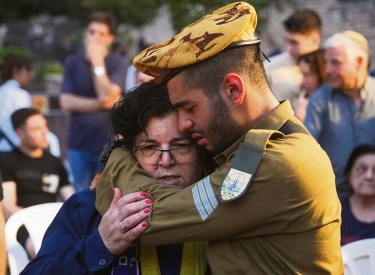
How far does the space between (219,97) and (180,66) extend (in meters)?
0.17

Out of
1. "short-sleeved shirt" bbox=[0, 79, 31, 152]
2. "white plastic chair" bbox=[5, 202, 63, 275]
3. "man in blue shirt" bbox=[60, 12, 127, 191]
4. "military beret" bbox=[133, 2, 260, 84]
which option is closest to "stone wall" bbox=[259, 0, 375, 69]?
"short-sleeved shirt" bbox=[0, 79, 31, 152]

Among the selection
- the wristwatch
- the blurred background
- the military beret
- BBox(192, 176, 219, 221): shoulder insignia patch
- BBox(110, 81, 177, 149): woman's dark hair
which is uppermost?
Answer: the blurred background

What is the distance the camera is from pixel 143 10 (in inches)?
1198

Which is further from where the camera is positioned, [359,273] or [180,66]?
[359,273]

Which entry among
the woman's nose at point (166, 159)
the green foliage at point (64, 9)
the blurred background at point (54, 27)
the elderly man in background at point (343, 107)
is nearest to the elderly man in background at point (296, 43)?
the elderly man in background at point (343, 107)

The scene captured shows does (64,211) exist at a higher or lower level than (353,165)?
higher

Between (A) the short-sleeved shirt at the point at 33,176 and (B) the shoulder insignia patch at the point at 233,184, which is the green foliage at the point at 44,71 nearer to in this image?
(A) the short-sleeved shirt at the point at 33,176

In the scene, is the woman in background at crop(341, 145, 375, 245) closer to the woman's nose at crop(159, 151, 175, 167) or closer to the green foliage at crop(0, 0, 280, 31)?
the woman's nose at crop(159, 151, 175, 167)

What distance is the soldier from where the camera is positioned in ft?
7.72

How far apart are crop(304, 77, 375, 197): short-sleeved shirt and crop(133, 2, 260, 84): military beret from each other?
3077 mm

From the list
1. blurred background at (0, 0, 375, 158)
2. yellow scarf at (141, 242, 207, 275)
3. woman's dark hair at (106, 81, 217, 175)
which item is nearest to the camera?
yellow scarf at (141, 242, 207, 275)

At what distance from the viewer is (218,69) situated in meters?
2.46

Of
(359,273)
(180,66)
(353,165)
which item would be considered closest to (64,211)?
(180,66)

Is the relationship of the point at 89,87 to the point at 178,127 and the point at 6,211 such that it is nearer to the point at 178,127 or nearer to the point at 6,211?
the point at 6,211
